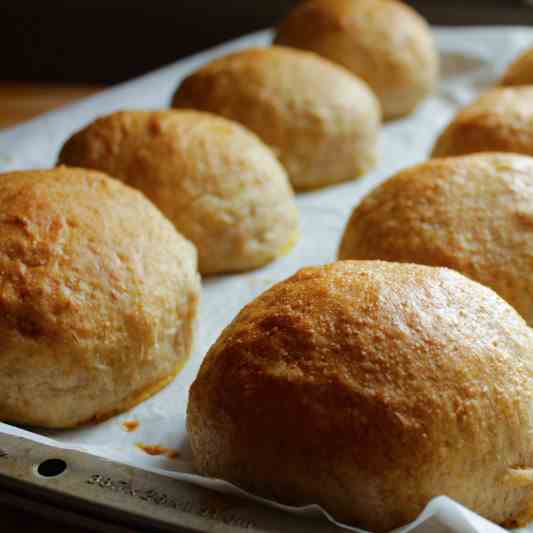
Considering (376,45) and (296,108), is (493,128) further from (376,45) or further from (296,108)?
(376,45)

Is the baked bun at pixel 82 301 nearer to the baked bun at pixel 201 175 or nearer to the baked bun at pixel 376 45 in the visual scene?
the baked bun at pixel 201 175

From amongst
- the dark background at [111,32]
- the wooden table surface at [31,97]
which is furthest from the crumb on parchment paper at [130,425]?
the dark background at [111,32]

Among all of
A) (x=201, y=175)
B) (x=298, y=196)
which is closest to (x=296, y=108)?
A: (x=298, y=196)

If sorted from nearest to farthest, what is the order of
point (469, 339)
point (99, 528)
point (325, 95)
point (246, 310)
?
point (99, 528) < point (469, 339) < point (246, 310) < point (325, 95)

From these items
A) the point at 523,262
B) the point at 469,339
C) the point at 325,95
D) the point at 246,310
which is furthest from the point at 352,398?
the point at 325,95

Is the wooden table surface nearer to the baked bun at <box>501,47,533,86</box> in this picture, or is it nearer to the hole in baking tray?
the baked bun at <box>501,47,533,86</box>

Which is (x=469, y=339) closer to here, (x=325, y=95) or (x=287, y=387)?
(x=287, y=387)
